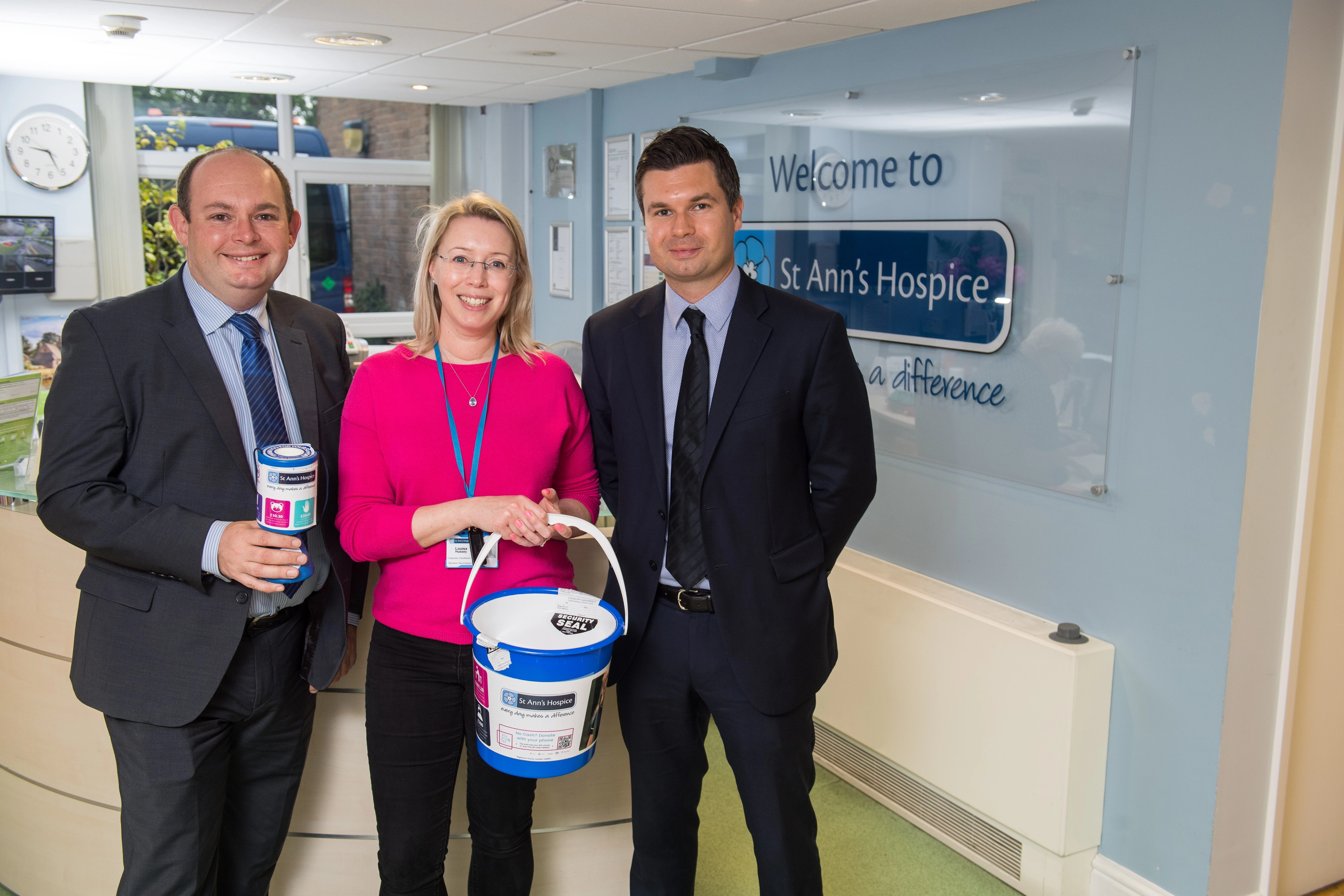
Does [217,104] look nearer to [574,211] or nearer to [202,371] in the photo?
[574,211]

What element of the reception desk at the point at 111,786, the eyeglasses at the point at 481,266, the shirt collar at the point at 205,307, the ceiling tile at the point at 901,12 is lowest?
the reception desk at the point at 111,786

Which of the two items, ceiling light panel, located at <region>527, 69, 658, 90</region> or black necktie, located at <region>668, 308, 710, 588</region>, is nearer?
black necktie, located at <region>668, 308, 710, 588</region>

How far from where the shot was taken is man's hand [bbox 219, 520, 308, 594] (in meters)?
1.69

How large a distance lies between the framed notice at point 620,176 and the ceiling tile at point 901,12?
6.68 feet

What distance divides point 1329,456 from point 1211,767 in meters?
0.82

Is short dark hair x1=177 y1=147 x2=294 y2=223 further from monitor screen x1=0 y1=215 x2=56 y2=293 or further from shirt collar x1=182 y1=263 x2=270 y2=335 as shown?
monitor screen x1=0 y1=215 x2=56 y2=293

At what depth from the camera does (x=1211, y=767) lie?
8.41 ft

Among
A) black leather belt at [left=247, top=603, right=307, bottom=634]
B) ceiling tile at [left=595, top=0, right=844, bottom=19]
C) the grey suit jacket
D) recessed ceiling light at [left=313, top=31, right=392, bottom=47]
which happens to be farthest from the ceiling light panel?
black leather belt at [left=247, top=603, right=307, bottom=634]

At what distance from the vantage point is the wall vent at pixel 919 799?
3.00m

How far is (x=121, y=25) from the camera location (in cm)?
398

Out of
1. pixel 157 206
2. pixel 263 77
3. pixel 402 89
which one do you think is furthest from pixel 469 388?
pixel 157 206

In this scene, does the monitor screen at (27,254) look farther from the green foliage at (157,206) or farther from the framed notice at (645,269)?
the framed notice at (645,269)

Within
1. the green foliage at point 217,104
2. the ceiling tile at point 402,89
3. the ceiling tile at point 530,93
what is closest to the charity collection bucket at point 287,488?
the ceiling tile at point 402,89

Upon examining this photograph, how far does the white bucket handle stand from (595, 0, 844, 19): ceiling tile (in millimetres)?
2028
